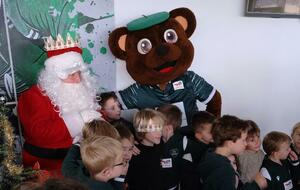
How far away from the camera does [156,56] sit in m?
2.44

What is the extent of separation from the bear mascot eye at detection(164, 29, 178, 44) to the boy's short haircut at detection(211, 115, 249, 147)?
0.81 metres

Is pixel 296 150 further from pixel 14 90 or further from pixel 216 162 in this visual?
pixel 14 90

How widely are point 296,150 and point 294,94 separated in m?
0.99

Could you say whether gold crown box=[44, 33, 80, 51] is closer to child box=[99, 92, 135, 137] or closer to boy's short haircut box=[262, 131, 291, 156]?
child box=[99, 92, 135, 137]

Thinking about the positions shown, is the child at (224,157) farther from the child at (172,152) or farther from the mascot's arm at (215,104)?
the mascot's arm at (215,104)

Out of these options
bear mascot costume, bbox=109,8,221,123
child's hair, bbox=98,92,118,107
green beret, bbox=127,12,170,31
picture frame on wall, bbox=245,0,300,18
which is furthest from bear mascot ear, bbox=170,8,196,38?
child's hair, bbox=98,92,118,107

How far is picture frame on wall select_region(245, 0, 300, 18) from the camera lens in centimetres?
290

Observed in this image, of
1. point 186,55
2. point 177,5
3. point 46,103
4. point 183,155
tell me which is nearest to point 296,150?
point 183,155

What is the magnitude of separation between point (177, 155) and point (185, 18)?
100cm

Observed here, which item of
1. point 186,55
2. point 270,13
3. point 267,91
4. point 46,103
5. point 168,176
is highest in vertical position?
point 270,13

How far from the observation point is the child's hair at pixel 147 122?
2.04 metres

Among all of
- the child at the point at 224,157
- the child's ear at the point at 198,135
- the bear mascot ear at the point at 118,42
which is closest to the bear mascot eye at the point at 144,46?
the bear mascot ear at the point at 118,42

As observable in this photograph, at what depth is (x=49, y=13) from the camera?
2.34 m

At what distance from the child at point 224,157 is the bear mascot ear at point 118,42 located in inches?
34.4
